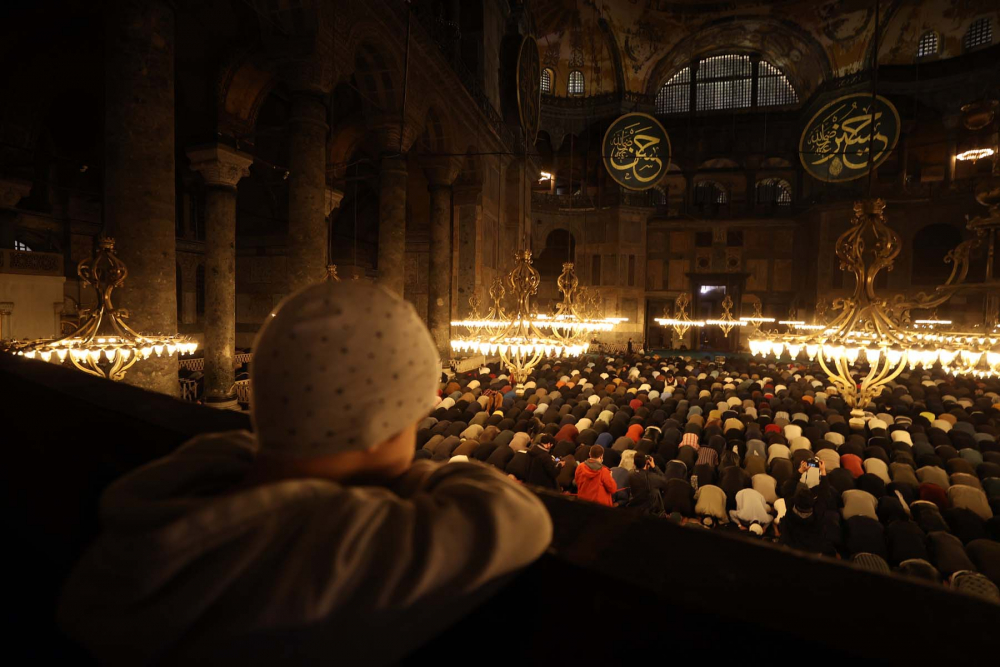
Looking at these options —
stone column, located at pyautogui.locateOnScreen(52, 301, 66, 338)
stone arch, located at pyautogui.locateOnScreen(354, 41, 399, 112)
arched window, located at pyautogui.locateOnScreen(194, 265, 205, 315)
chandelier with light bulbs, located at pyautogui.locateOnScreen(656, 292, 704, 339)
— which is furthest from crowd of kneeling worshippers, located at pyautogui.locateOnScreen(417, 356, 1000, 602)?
arched window, located at pyautogui.locateOnScreen(194, 265, 205, 315)

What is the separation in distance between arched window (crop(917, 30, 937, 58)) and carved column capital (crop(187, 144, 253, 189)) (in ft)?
→ 84.6

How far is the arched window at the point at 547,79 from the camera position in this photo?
908 inches

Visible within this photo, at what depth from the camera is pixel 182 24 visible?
7.77 meters

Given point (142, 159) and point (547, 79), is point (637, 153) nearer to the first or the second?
point (142, 159)

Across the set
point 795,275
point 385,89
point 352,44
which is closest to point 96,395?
point 352,44

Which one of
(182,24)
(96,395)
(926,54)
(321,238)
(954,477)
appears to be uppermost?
(926,54)

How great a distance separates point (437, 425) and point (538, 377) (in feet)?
17.8

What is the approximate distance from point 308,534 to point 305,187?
23.0 feet

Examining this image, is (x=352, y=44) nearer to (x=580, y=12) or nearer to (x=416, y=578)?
(x=416, y=578)

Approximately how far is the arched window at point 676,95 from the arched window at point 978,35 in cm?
1028

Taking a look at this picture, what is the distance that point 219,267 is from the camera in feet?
26.5

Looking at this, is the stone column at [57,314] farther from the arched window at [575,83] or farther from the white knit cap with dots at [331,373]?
the arched window at [575,83]

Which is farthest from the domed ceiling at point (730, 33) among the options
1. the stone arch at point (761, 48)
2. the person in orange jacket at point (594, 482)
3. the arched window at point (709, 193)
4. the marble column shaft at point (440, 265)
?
the person in orange jacket at point (594, 482)

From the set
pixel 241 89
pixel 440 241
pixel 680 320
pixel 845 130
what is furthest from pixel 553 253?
pixel 241 89
